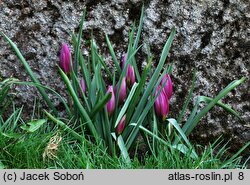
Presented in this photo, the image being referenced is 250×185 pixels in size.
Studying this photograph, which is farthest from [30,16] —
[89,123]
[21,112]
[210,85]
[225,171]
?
[225,171]

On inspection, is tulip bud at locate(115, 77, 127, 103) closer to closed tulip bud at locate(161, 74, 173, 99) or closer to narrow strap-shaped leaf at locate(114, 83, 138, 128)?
narrow strap-shaped leaf at locate(114, 83, 138, 128)

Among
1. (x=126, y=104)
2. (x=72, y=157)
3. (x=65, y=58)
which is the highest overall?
(x=65, y=58)

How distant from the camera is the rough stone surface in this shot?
3035 millimetres

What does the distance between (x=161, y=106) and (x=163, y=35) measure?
561 mm

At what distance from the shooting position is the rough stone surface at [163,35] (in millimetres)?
3035

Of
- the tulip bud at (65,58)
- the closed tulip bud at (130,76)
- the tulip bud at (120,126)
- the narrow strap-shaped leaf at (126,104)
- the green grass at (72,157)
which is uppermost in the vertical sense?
the tulip bud at (65,58)

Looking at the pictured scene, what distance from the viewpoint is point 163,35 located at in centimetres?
305

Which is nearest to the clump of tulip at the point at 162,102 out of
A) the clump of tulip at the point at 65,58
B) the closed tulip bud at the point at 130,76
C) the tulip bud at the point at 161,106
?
the tulip bud at the point at 161,106

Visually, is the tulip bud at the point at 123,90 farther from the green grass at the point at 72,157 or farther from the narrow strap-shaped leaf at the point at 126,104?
the green grass at the point at 72,157

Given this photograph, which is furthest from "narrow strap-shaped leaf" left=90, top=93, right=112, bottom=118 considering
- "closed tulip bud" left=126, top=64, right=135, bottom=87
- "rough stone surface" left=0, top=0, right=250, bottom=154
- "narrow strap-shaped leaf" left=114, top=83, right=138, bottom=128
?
"rough stone surface" left=0, top=0, right=250, bottom=154

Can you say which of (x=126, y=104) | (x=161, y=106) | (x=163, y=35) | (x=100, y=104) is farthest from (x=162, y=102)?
(x=163, y=35)

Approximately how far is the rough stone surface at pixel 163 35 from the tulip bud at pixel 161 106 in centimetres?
44

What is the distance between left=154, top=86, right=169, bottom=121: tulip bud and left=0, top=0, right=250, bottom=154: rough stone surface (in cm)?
44

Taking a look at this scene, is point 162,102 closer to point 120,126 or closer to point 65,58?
point 120,126
